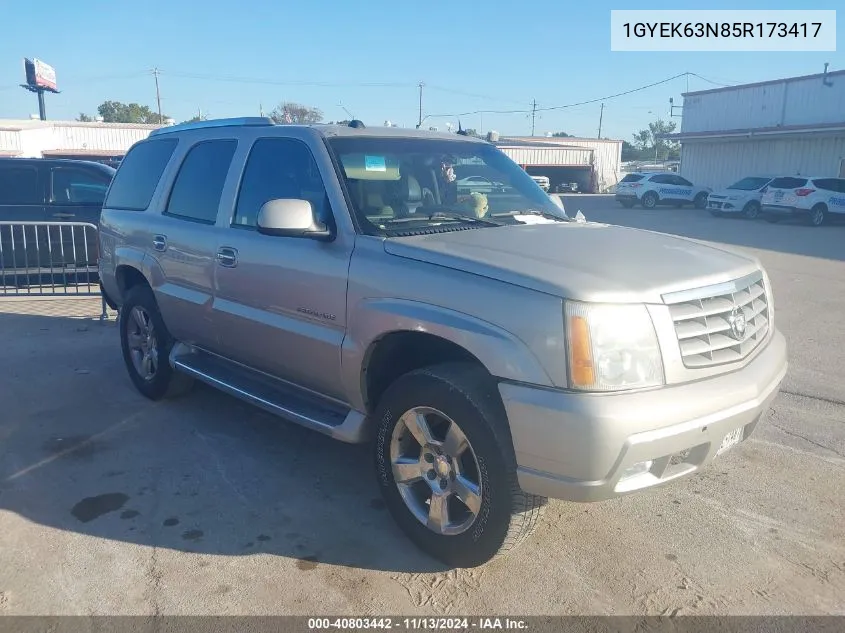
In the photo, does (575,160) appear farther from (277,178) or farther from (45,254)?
(277,178)

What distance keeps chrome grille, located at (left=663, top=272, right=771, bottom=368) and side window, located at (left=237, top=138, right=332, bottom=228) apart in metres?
1.89

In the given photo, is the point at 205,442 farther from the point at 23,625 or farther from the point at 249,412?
the point at 23,625

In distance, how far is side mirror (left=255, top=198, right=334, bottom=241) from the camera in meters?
3.55

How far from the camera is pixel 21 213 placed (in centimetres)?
941

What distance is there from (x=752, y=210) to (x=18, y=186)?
2493 cm

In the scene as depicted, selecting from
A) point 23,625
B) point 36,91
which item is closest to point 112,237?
point 23,625

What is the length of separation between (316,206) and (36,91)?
64.0 m

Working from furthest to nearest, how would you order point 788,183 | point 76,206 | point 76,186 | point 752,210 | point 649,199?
point 649,199 < point 752,210 < point 788,183 < point 76,186 < point 76,206

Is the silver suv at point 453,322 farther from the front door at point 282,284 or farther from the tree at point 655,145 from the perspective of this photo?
the tree at point 655,145

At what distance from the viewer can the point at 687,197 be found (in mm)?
32750

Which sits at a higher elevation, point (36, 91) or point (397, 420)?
point (36, 91)

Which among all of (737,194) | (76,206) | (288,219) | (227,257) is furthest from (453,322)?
(737,194)

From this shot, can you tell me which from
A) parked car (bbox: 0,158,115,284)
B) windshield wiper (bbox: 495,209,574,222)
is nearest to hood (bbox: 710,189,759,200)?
parked car (bbox: 0,158,115,284)

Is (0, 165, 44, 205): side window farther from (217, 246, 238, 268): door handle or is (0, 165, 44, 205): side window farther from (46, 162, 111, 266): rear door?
(217, 246, 238, 268): door handle
